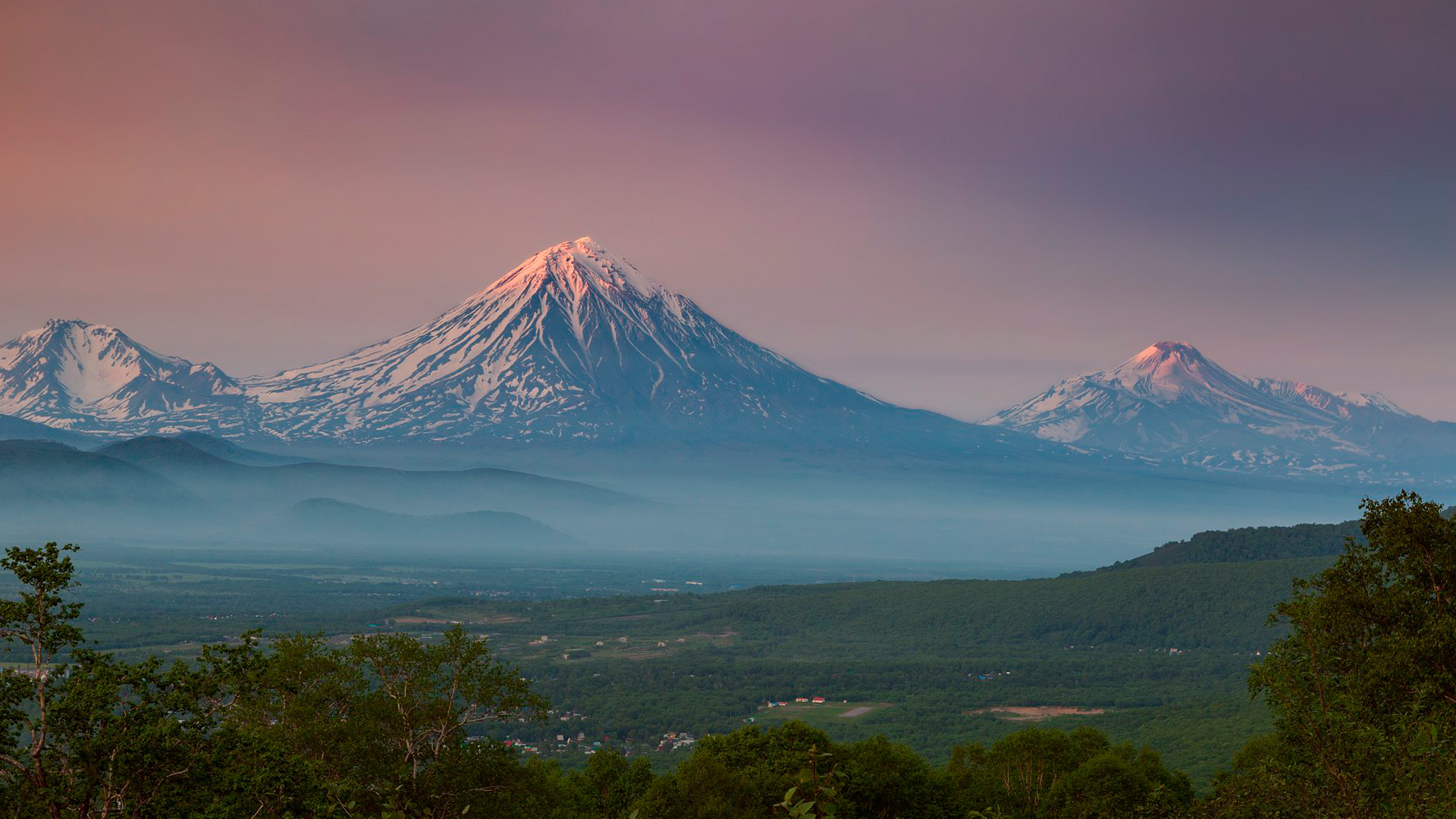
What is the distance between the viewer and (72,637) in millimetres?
21859

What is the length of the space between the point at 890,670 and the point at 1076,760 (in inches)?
4555

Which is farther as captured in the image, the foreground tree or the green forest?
the foreground tree

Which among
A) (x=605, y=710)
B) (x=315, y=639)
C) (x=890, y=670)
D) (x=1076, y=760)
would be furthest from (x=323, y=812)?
(x=890, y=670)

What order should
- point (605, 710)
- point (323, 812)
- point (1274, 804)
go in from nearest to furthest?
point (323, 812) → point (1274, 804) → point (605, 710)

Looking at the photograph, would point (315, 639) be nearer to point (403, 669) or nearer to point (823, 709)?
point (403, 669)

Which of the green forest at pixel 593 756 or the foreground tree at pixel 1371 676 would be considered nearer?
the green forest at pixel 593 756

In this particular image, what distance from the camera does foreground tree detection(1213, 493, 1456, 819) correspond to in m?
23.4

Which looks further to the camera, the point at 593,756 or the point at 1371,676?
the point at 593,756

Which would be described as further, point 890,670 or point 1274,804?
point 890,670

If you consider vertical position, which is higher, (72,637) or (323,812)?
(72,637)

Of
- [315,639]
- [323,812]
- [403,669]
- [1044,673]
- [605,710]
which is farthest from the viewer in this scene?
[1044,673]

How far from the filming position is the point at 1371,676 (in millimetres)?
32094

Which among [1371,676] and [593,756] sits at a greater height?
[1371,676]

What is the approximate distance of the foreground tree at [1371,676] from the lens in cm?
2338
